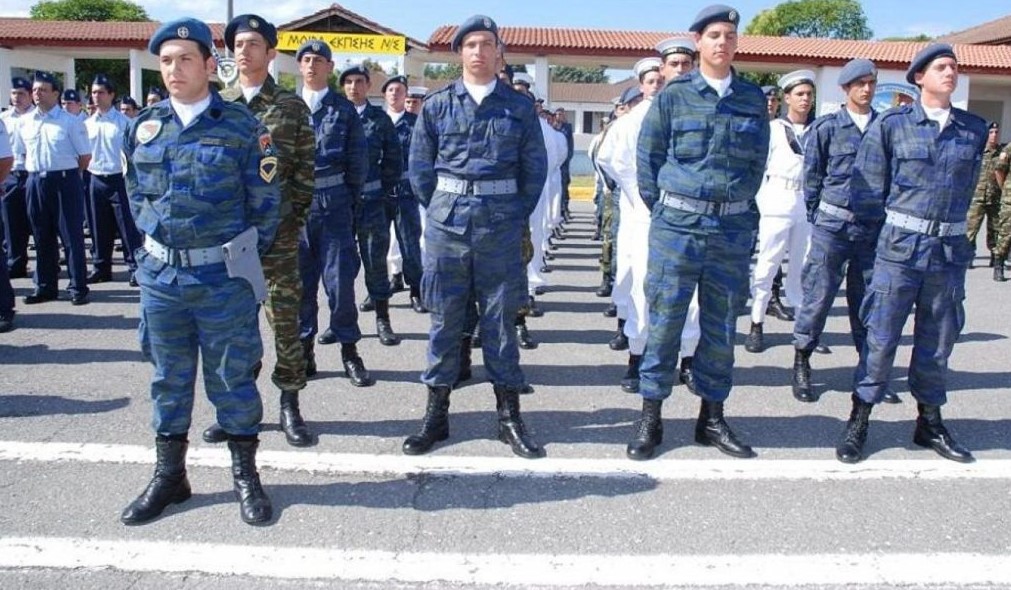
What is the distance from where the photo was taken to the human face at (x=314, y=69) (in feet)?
17.7

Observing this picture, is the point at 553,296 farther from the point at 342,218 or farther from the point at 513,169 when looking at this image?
the point at 513,169

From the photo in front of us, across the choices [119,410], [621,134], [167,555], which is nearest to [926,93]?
A: [621,134]

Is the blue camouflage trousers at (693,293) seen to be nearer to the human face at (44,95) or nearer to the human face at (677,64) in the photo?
the human face at (677,64)

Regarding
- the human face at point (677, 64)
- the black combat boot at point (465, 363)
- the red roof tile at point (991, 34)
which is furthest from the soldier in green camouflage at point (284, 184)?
the red roof tile at point (991, 34)

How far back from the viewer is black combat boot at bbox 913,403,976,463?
437 cm

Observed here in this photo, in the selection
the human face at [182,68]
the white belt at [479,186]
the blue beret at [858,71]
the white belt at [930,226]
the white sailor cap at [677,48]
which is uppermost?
the white sailor cap at [677,48]

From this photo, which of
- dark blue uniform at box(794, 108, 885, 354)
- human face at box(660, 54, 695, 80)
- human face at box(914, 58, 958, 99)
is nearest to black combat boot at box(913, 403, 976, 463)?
dark blue uniform at box(794, 108, 885, 354)

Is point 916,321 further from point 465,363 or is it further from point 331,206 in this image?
point 331,206

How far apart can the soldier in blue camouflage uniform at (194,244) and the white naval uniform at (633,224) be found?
2780 millimetres

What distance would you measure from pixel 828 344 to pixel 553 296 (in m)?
3.13

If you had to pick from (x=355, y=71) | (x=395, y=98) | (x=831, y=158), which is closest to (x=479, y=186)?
(x=831, y=158)

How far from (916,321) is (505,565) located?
271 cm

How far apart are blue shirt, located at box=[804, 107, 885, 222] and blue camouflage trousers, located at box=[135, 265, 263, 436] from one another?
386 centimetres

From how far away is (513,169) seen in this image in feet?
14.2
